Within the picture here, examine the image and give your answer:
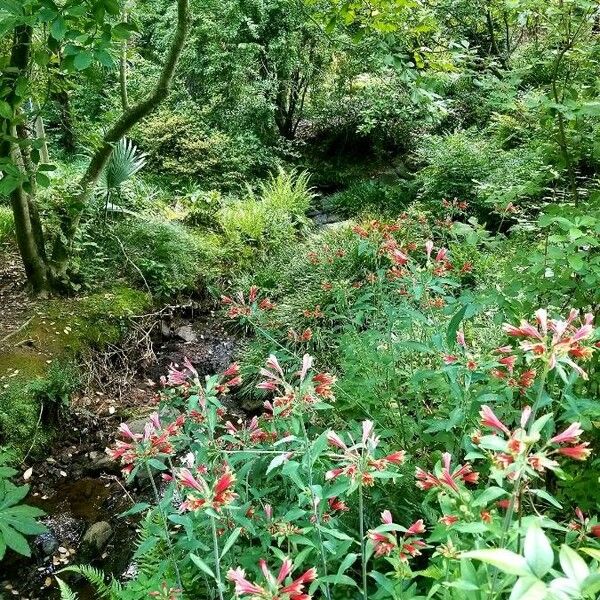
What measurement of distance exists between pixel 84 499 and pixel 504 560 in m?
3.14

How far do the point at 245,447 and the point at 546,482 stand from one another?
0.95 meters

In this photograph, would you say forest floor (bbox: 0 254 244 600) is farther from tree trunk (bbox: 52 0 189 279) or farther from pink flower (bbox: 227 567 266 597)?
pink flower (bbox: 227 567 266 597)

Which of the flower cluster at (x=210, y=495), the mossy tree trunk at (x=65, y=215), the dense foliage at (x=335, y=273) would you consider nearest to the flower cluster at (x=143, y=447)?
the dense foliage at (x=335, y=273)

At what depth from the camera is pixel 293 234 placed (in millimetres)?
6539

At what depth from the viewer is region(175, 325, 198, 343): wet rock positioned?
4.82 m

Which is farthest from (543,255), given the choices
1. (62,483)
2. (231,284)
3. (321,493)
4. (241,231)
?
(241,231)

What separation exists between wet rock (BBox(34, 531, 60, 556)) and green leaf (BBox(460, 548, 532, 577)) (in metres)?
2.86

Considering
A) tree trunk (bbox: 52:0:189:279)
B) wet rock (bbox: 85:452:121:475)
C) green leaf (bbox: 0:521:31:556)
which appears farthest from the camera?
tree trunk (bbox: 52:0:189:279)

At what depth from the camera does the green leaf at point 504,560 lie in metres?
0.49

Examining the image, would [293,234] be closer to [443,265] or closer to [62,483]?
[62,483]

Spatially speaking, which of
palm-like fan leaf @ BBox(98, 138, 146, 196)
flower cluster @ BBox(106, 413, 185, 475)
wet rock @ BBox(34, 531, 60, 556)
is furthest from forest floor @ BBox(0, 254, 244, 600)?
flower cluster @ BBox(106, 413, 185, 475)

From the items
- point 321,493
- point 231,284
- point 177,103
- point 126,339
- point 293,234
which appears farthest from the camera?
point 177,103

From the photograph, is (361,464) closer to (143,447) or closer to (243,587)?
(243,587)

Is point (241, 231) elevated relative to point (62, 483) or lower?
elevated
